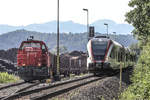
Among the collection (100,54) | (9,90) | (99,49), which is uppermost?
(99,49)

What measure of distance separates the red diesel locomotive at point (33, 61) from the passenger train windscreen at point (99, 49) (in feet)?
17.0

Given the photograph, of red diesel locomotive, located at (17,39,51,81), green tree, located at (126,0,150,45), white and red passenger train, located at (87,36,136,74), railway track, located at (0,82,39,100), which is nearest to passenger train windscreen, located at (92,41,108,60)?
white and red passenger train, located at (87,36,136,74)

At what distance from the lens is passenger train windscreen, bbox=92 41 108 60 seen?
28333 mm

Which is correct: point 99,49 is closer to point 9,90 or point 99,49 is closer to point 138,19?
point 138,19

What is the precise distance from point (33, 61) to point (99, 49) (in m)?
6.48

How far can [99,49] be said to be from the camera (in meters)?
28.5

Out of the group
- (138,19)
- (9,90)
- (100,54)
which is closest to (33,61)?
(100,54)

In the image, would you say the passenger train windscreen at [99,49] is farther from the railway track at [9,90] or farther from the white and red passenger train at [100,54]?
the railway track at [9,90]

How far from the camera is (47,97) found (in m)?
14.4

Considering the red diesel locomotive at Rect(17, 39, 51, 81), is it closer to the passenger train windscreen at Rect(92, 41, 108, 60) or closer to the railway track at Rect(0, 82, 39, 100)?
the railway track at Rect(0, 82, 39, 100)

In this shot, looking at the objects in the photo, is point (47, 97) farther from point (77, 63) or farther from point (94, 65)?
point (77, 63)

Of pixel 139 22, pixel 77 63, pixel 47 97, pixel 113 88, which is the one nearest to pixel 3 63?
pixel 77 63

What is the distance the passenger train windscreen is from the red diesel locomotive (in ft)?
17.0

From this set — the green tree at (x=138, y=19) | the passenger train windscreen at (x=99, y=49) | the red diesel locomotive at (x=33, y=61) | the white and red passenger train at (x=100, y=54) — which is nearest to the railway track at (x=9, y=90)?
the red diesel locomotive at (x=33, y=61)
